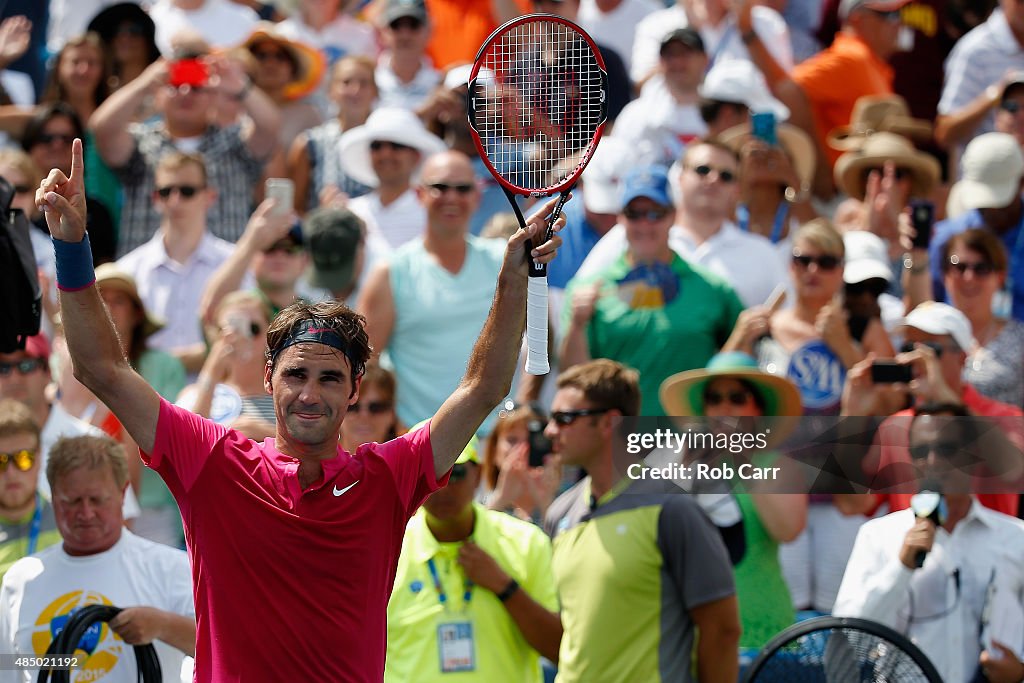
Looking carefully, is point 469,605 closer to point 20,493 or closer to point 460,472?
point 460,472

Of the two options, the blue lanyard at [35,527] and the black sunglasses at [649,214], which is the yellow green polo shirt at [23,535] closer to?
the blue lanyard at [35,527]

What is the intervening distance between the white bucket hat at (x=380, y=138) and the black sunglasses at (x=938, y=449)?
3914mm

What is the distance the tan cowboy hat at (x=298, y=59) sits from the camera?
11.4 m

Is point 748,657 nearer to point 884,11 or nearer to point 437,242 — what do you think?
point 437,242

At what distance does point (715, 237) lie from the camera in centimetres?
934

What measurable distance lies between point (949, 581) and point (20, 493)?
12.2ft

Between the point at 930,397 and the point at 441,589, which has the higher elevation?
the point at 930,397

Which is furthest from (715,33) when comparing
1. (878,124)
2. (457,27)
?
(457,27)

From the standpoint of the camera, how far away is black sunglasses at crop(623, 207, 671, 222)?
8.71 metres

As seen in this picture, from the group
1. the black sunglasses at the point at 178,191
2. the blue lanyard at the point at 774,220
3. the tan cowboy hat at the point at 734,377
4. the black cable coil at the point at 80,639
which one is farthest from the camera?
the blue lanyard at the point at 774,220

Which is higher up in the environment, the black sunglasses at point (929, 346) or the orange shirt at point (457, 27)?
the orange shirt at point (457, 27)

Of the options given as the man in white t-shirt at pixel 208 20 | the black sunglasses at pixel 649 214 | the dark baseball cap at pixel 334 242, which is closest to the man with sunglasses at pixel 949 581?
the black sunglasses at pixel 649 214

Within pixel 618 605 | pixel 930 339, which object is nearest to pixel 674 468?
pixel 618 605

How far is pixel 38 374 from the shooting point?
8094 millimetres
